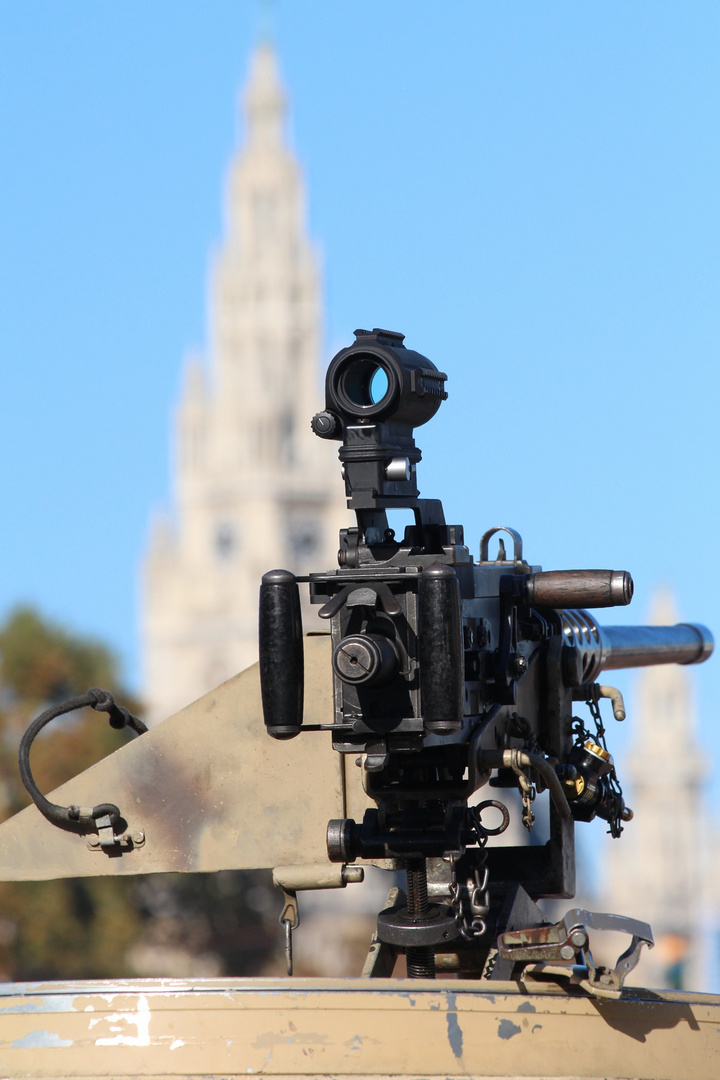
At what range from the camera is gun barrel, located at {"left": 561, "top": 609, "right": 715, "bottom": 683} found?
25.9 feet

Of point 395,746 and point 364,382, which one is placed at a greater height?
Answer: point 364,382

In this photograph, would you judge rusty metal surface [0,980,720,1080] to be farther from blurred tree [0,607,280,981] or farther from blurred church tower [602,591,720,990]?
blurred church tower [602,591,720,990]

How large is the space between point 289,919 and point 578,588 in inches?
59.3

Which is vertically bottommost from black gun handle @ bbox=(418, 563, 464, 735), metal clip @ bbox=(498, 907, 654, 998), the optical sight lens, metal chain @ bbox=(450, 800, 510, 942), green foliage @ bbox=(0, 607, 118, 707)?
metal clip @ bbox=(498, 907, 654, 998)

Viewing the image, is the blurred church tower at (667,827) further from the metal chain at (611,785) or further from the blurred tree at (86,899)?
the metal chain at (611,785)

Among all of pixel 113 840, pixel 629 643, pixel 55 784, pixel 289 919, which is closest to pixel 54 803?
pixel 113 840

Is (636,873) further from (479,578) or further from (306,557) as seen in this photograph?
(479,578)

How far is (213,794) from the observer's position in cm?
723

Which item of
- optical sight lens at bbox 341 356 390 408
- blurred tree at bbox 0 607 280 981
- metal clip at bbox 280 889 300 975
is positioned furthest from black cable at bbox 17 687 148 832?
blurred tree at bbox 0 607 280 981

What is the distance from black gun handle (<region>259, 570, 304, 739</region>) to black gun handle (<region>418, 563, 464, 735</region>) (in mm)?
400

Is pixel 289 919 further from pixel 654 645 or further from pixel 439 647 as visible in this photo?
pixel 654 645

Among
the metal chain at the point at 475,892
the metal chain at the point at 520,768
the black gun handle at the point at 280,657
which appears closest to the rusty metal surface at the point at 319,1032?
the metal chain at the point at 475,892

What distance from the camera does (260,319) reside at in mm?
134750

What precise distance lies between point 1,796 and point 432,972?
37600mm
